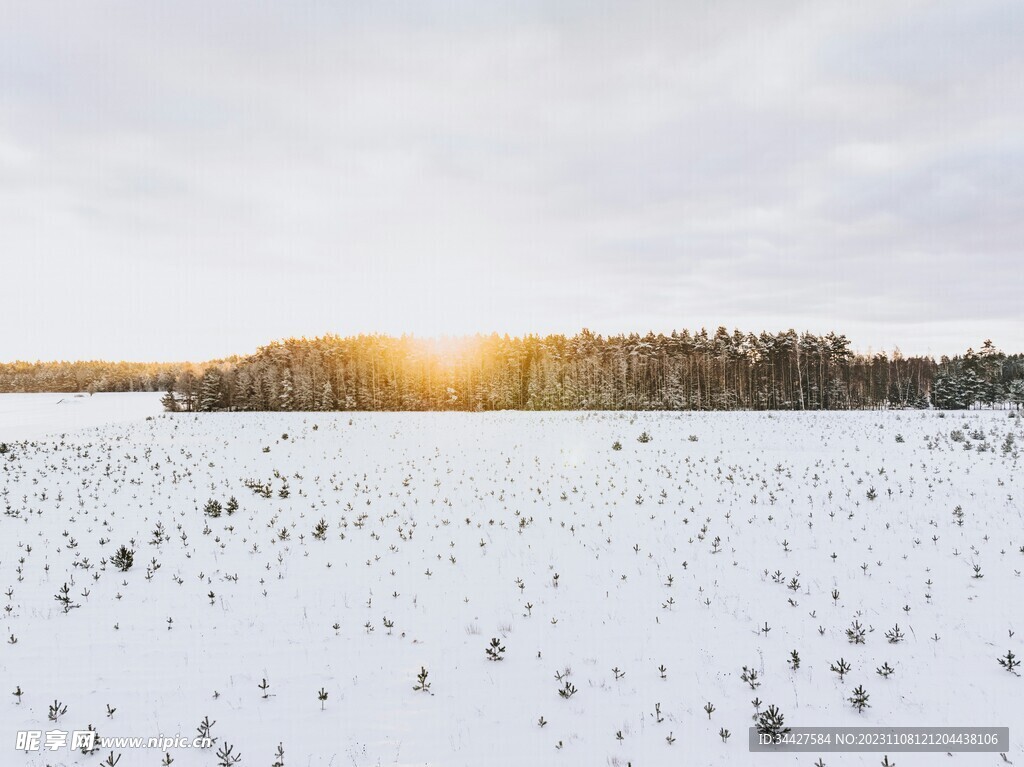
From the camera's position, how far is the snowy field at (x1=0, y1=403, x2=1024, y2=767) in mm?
5250

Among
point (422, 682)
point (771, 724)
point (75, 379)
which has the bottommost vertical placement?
point (771, 724)

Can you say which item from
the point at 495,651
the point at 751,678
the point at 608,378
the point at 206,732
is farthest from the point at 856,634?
the point at 608,378

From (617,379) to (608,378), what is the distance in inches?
139

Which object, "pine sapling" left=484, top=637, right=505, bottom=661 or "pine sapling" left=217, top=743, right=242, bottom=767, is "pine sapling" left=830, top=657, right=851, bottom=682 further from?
"pine sapling" left=217, top=743, right=242, bottom=767

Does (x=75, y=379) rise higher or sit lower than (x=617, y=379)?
higher

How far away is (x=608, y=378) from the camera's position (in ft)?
235

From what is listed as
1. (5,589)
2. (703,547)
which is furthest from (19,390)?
(703,547)

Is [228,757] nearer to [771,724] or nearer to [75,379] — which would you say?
[771,724]

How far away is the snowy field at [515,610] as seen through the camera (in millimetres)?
5250

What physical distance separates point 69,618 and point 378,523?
17.7 ft

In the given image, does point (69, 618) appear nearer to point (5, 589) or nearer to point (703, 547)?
point (5, 589)

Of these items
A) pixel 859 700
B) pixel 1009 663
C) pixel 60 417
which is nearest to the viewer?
pixel 859 700

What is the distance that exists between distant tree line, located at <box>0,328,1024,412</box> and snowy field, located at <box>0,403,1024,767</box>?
189 ft

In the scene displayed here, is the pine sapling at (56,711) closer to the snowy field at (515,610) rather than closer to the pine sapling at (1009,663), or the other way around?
the snowy field at (515,610)
